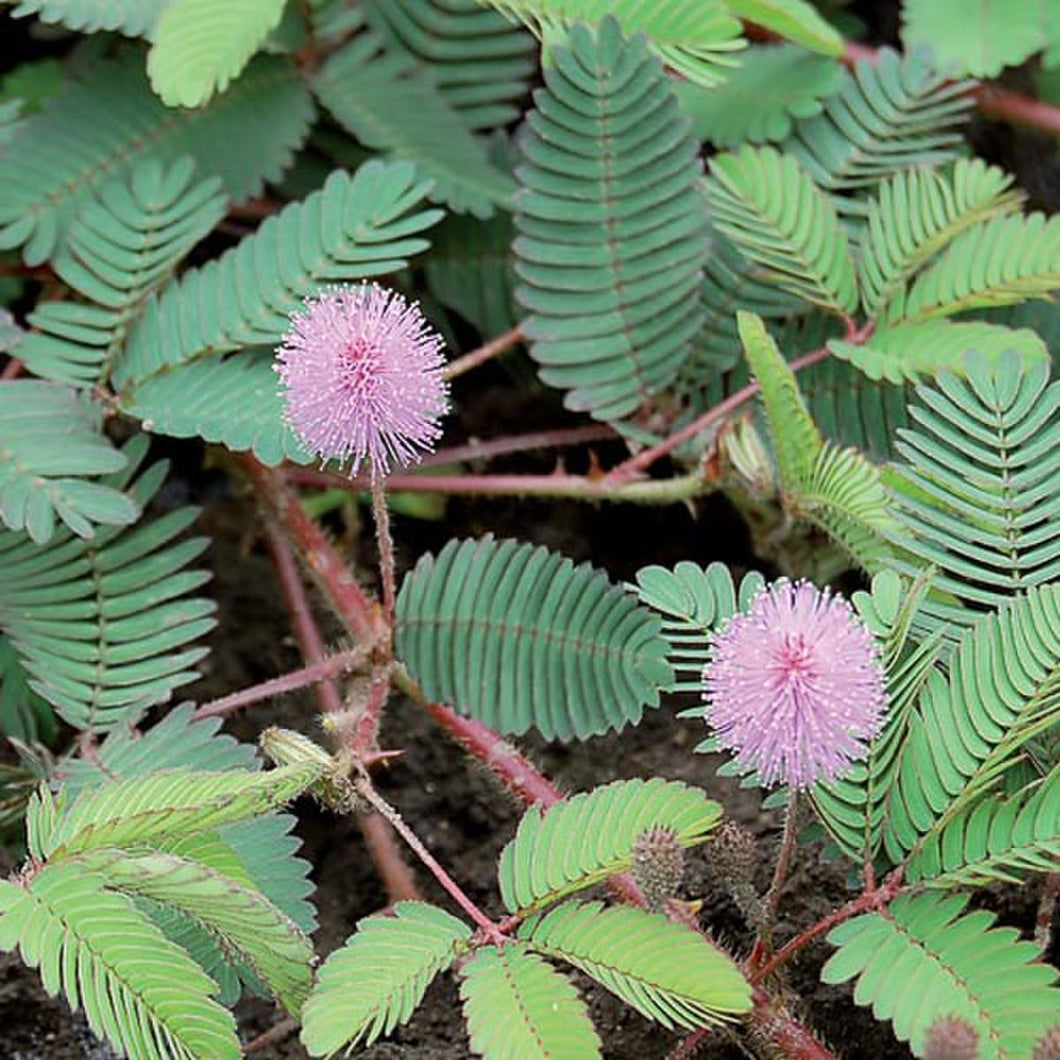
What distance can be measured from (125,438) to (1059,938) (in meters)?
1.14

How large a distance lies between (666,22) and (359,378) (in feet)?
2.11

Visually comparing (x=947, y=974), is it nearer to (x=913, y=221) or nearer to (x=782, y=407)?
(x=782, y=407)

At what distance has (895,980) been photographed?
1224mm

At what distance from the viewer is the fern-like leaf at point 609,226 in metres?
1.76

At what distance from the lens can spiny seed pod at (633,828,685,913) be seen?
4.12 ft

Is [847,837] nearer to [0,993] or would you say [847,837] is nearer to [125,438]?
[0,993]

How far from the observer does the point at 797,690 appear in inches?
45.4

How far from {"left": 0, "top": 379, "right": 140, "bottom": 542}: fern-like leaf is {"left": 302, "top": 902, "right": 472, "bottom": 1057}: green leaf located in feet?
1.70

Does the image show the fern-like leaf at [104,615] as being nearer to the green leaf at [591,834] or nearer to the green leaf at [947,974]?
the green leaf at [591,834]

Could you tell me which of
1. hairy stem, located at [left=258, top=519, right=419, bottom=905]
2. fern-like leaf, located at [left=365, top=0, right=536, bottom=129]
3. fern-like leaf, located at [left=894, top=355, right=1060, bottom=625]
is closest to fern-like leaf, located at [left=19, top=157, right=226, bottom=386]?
hairy stem, located at [left=258, top=519, right=419, bottom=905]

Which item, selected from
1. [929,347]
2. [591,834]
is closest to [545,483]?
[929,347]

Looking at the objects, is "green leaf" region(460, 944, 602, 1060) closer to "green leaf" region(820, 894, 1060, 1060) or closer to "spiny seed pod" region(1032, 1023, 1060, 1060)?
"green leaf" region(820, 894, 1060, 1060)

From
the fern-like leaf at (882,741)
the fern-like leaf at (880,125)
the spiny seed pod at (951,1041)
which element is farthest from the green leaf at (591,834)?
the fern-like leaf at (880,125)

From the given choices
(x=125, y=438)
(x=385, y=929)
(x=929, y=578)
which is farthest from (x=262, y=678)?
(x=929, y=578)
